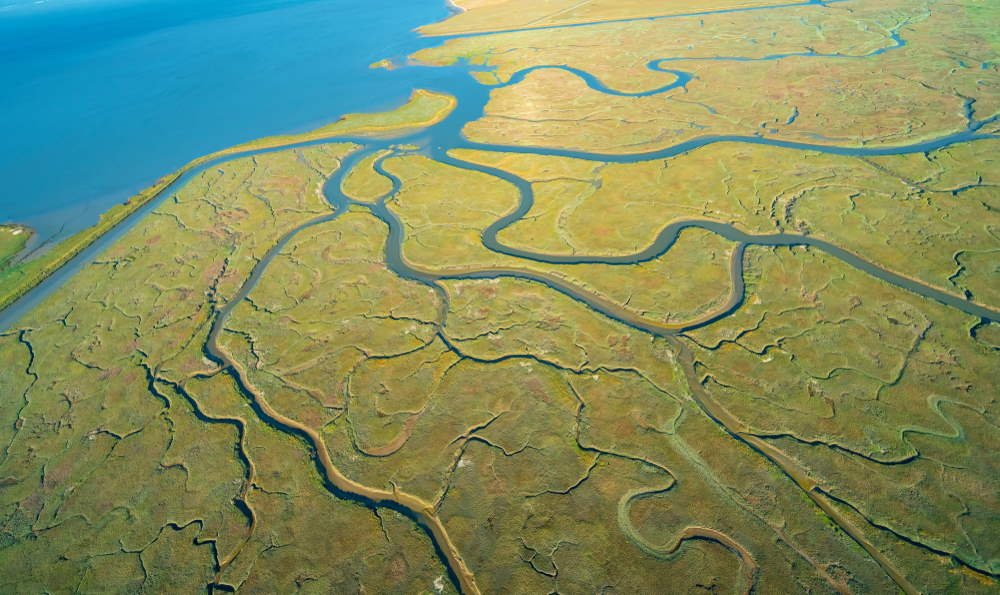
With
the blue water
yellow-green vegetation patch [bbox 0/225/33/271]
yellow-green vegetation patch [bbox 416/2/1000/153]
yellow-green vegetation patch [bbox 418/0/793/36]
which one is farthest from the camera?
yellow-green vegetation patch [bbox 418/0/793/36]

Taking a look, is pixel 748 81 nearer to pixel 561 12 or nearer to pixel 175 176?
pixel 561 12

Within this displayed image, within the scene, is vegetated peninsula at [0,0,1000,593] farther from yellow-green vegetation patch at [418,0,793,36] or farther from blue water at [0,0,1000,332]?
yellow-green vegetation patch at [418,0,793,36]

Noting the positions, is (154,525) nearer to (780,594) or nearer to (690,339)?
(780,594)

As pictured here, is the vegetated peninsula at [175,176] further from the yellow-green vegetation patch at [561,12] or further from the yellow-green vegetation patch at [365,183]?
the yellow-green vegetation patch at [561,12]

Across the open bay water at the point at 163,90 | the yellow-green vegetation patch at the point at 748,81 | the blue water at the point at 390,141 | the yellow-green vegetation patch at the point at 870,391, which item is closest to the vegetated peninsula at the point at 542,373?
the yellow-green vegetation patch at the point at 870,391

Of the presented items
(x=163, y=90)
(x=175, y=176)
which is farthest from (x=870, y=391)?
(x=163, y=90)

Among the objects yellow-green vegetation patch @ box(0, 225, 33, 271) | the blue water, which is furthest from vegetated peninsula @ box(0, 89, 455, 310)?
the blue water
